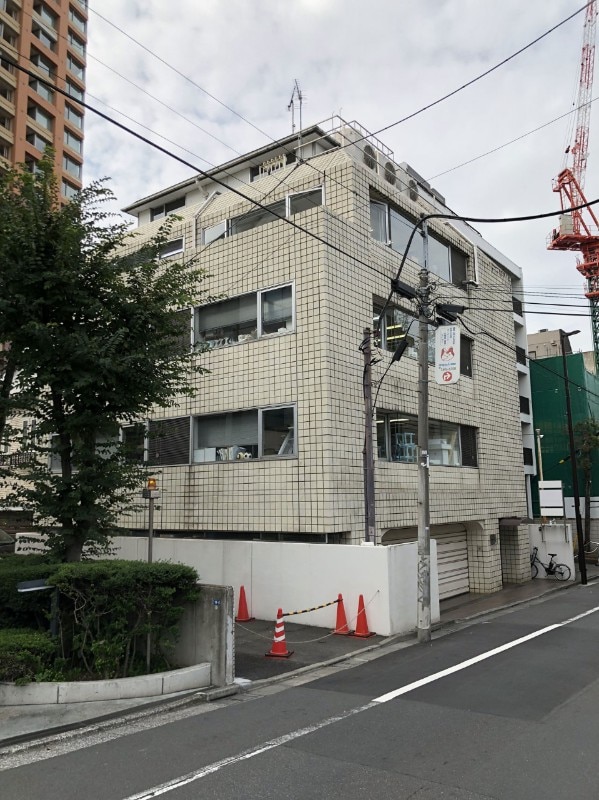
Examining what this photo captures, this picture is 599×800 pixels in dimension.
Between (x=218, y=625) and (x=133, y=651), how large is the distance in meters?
1.21

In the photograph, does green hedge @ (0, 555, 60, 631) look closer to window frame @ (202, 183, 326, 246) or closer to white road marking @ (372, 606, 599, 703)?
white road marking @ (372, 606, 599, 703)

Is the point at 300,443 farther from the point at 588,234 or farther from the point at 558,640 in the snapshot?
the point at 588,234

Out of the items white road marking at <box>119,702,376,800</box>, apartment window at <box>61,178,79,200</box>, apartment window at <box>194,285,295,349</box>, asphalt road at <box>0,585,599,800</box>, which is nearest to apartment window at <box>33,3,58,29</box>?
apartment window at <box>61,178,79,200</box>

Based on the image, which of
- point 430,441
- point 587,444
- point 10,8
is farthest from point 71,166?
point 430,441

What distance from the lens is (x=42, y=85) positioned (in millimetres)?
45594

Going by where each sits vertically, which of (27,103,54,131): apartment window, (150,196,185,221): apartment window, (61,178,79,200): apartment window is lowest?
(150,196,185,221): apartment window

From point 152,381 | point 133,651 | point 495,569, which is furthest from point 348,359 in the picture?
point 495,569

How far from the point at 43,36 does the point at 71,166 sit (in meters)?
9.58

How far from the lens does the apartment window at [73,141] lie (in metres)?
51.7

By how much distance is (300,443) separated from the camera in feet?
46.8

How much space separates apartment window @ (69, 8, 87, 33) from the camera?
5217 centimetres

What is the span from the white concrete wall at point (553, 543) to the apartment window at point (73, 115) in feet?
159

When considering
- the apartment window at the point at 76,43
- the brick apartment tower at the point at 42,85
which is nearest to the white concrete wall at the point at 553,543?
the brick apartment tower at the point at 42,85

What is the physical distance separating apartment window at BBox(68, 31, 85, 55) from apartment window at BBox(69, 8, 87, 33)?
2.97 ft
